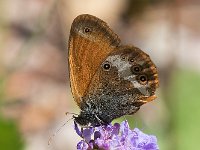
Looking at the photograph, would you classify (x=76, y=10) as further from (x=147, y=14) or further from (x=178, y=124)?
(x=178, y=124)

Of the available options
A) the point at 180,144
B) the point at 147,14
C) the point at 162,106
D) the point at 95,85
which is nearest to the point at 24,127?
the point at 162,106

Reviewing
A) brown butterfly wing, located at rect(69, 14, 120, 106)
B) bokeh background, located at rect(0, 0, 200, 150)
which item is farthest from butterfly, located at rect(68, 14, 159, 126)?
bokeh background, located at rect(0, 0, 200, 150)

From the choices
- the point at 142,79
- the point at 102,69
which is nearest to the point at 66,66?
the point at 102,69

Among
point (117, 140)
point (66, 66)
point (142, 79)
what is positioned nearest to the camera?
point (117, 140)

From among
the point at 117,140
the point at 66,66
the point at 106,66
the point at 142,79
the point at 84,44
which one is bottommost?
the point at 117,140

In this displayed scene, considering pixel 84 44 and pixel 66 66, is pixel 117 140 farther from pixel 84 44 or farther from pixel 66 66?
pixel 66 66

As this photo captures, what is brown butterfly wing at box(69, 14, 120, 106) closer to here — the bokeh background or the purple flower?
the purple flower

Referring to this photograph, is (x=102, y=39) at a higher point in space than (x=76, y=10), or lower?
lower
